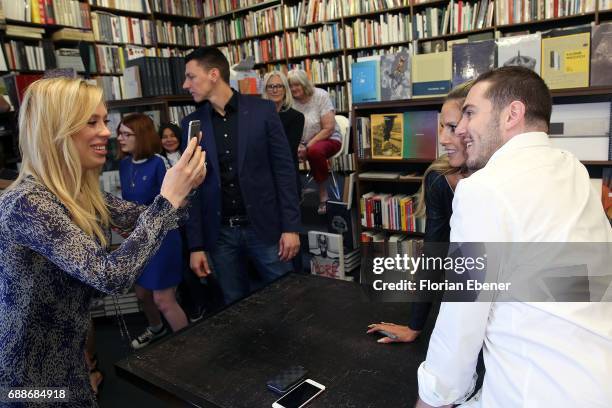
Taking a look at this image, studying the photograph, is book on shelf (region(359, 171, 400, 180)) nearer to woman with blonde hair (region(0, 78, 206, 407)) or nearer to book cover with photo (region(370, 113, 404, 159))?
book cover with photo (region(370, 113, 404, 159))

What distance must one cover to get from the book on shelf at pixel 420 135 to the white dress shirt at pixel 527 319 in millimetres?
2125

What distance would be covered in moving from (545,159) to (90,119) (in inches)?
42.0

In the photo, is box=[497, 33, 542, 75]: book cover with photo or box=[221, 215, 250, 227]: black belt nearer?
box=[221, 215, 250, 227]: black belt

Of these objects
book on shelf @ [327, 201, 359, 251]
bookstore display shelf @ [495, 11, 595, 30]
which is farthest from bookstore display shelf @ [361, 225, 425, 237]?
bookstore display shelf @ [495, 11, 595, 30]

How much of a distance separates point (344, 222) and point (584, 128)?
172 centimetres

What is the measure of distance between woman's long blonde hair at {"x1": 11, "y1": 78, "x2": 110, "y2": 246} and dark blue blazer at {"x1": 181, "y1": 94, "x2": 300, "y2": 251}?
926 mm

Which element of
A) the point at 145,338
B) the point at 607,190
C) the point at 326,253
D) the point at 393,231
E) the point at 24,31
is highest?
the point at 24,31

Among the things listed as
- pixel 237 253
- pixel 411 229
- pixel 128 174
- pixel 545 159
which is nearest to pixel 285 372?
pixel 545 159

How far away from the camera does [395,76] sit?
3025mm

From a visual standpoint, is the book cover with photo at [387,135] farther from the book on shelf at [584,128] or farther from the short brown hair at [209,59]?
the short brown hair at [209,59]

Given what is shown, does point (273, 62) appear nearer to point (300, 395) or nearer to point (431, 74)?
point (431, 74)

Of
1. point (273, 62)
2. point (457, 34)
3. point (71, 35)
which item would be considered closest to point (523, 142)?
point (457, 34)

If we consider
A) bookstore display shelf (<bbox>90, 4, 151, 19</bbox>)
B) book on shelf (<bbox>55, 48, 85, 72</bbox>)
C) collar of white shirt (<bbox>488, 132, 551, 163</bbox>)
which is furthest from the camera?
bookstore display shelf (<bbox>90, 4, 151, 19</bbox>)

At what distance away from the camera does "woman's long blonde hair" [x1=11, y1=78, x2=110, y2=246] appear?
107 cm
